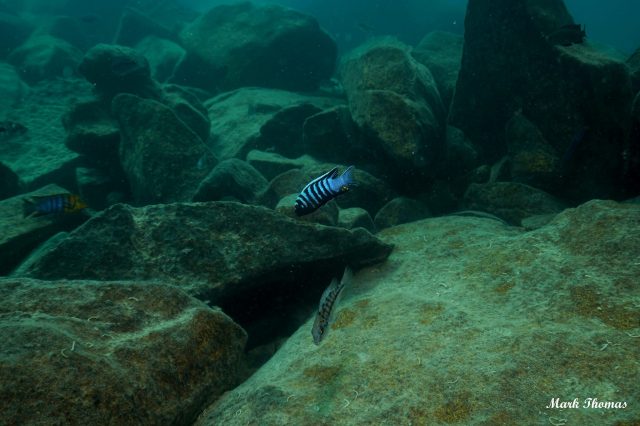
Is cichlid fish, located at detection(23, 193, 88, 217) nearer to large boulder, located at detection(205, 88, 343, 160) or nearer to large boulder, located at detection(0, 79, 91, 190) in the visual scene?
large boulder, located at detection(0, 79, 91, 190)

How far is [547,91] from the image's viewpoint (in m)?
7.32

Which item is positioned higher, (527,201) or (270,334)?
(527,201)

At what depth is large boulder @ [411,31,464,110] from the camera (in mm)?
10719

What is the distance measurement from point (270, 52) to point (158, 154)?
35.3 ft

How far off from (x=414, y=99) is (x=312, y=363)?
589 cm

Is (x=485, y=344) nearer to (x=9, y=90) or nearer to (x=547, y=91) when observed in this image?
(x=547, y=91)

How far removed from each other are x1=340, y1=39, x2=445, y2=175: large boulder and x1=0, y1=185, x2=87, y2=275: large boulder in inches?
227

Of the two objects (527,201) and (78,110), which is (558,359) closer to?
(527,201)

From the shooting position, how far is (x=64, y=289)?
3141 mm

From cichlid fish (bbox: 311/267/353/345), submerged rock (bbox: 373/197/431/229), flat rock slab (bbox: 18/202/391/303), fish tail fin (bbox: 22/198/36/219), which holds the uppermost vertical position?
cichlid fish (bbox: 311/267/353/345)

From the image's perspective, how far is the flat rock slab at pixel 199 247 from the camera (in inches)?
166

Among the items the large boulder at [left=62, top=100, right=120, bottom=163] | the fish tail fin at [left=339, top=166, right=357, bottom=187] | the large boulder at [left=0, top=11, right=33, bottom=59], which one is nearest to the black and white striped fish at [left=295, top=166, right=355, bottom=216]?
the fish tail fin at [left=339, top=166, right=357, bottom=187]

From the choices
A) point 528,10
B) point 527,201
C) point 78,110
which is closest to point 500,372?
point 527,201

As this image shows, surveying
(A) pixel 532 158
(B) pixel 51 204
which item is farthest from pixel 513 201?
(B) pixel 51 204
